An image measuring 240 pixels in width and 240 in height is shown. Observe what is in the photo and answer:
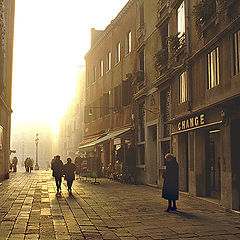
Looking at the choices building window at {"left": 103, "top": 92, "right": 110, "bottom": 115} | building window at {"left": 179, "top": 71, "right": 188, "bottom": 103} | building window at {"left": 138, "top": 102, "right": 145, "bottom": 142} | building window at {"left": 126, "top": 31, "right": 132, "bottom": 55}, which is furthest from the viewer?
building window at {"left": 103, "top": 92, "right": 110, "bottom": 115}

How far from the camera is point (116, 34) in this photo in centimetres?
2764

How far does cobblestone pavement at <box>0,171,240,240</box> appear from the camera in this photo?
24.4 ft

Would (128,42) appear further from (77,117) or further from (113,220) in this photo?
(77,117)

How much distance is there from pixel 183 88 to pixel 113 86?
1244cm

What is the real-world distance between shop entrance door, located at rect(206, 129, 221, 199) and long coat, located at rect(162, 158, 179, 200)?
110 inches

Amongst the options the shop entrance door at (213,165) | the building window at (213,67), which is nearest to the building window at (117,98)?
the shop entrance door at (213,165)

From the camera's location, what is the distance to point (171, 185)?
424 inches

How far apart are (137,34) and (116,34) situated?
4.83 metres

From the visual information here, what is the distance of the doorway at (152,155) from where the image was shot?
2025 centimetres

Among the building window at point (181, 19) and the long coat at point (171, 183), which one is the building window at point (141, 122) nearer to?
the building window at point (181, 19)

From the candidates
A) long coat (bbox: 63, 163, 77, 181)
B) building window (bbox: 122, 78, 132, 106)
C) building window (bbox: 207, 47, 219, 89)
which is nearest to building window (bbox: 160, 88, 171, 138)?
long coat (bbox: 63, 163, 77, 181)

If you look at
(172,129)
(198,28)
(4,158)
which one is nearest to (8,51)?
(4,158)

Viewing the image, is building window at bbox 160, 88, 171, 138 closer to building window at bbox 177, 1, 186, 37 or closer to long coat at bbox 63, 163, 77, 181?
building window at bbox 177, 1, 186, 37

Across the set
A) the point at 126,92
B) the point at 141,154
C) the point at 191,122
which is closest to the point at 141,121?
the point at 141,154
